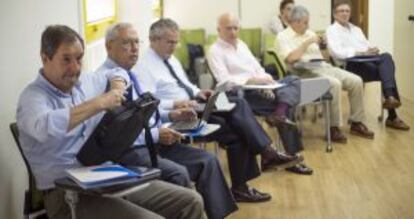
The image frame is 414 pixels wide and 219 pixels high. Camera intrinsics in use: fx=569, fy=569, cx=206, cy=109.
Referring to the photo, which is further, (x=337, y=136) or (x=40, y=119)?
(x=337, y=136)

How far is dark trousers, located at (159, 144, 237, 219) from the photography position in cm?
313

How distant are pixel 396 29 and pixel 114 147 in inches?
213

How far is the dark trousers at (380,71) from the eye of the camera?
5547mm

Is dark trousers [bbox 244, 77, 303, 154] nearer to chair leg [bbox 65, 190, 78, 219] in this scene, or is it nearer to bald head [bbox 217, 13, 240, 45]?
bald head [bbox 217, 13, 240, 45]

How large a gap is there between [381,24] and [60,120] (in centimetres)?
644

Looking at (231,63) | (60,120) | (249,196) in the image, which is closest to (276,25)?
(231,63)

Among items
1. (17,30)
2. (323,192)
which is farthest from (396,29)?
(17,30)

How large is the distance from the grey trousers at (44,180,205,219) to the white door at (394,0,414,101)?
15.5 ft

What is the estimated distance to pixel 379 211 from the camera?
3641mm

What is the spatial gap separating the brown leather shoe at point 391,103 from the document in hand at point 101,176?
155 inches

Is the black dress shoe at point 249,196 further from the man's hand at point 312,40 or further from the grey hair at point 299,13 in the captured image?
the grey hair at point 299,13

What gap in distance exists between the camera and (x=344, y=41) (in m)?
5.77

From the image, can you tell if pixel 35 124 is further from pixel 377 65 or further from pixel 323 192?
pixel 377 65

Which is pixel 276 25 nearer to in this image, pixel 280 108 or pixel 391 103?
pixel 391 103
